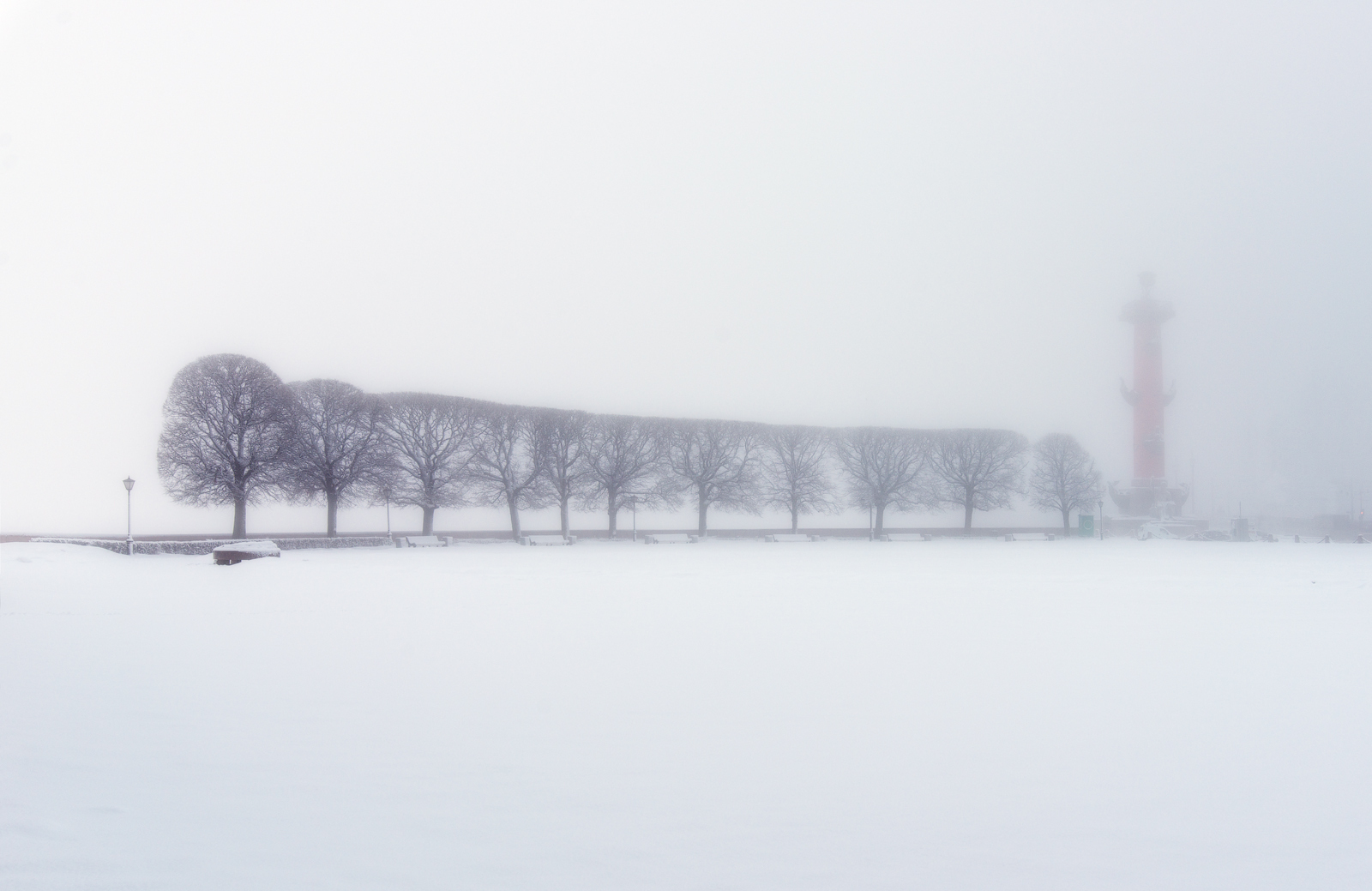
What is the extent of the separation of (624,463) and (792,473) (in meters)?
10.5

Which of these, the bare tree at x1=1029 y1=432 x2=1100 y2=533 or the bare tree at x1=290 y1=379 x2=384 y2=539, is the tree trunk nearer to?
the bare tree at x1=290 y1=379 x2=384 y2=539

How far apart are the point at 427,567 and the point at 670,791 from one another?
22387 millimetres

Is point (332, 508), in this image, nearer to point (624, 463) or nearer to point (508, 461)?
point (508, 461)

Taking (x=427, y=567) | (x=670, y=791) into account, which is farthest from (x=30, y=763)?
(x=427, y=567)

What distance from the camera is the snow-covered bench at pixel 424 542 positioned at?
39.9m

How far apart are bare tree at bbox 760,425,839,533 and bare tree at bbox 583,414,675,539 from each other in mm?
6740

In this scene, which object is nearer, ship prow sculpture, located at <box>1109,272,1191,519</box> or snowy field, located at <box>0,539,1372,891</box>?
snowy field, located at <box>0,539,1372,891</box>

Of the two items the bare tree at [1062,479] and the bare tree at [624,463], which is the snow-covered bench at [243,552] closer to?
the bare tree at [624,463]

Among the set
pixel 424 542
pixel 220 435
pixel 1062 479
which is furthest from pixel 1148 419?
pixel 220 435

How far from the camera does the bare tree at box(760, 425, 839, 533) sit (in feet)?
169

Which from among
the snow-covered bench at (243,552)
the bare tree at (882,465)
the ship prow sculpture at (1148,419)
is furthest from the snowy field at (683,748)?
the ship prow sculpture at (1148,419)

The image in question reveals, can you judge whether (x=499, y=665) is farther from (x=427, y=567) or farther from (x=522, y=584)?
(x=427, y=567)

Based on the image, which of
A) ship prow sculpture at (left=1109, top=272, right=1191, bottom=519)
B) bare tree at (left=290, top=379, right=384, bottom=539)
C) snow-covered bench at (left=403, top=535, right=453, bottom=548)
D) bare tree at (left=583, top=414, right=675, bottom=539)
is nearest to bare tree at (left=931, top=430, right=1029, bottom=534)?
bare tree at (left=583, top=414, right=675, bottom=539)

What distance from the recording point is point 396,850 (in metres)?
5.32
